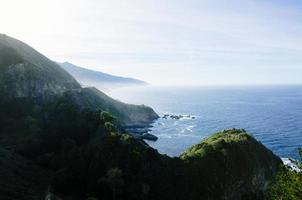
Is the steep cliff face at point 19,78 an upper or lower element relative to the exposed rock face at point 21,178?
upper

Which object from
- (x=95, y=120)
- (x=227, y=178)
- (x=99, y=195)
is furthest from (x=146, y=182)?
(x=95, y=120)

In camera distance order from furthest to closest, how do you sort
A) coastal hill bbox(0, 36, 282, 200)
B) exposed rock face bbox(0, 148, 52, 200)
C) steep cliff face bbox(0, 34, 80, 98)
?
steep cliff face bbox(0, 34, 80, 98) < coastal hill bbox(0, 36, 282, 200) < exposed rock face bbox(0, 148, 52, 200)

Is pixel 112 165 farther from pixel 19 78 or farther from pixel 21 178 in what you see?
pixel 19 78

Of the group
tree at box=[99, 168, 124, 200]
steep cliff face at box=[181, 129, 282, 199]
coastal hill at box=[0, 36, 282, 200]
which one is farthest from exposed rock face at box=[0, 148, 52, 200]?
steep cliff face at box=[181, 129, 282, 199]

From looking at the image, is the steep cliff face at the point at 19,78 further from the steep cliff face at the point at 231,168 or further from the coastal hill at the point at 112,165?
the steep cliff face at the point at 231,168

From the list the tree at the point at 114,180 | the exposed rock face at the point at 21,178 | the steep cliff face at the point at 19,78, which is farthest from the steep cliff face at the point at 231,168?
the steep cliff face at the point at 19,78

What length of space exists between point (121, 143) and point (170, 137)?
10585 centimetres

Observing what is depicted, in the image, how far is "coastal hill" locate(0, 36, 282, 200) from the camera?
7812cm

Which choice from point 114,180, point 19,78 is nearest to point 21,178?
point 114,180

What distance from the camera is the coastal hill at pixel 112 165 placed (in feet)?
256

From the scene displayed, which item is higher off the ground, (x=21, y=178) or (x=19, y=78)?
(x=19, y=78)

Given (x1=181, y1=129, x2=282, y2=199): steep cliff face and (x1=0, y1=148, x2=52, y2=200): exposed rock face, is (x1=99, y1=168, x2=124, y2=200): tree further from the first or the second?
(x1=181, y1=129, x2=282, y2=199): steep cliff face

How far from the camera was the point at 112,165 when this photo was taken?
8362cm

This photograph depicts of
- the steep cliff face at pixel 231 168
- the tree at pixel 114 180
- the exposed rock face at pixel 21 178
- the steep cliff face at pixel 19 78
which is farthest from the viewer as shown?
the steep cliff face at pixel 19 78
